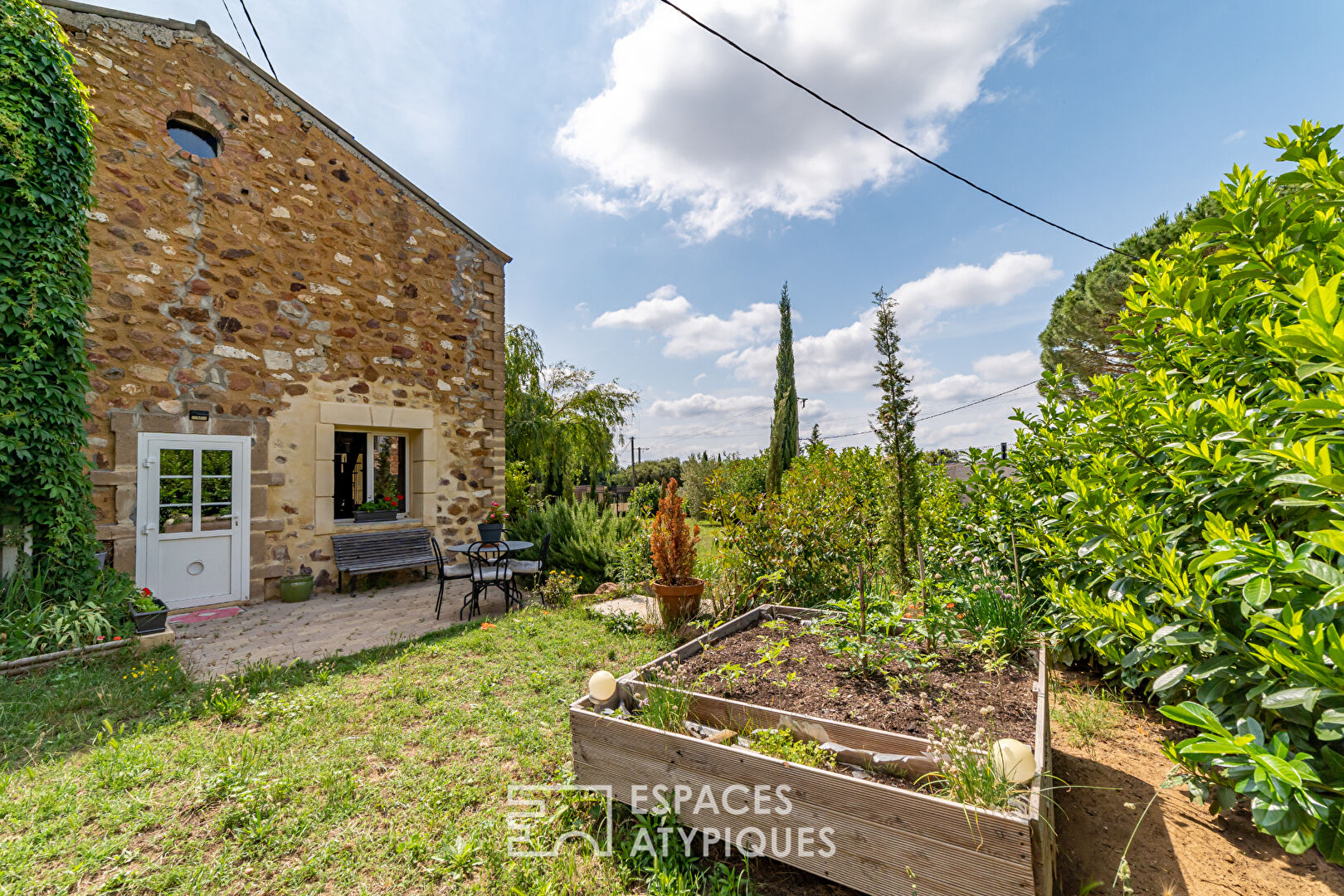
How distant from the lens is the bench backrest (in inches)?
259

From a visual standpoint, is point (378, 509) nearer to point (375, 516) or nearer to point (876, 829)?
point (375, 516)

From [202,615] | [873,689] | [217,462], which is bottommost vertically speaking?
[202,615]

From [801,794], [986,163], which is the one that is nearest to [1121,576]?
[801,794]

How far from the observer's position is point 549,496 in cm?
1203

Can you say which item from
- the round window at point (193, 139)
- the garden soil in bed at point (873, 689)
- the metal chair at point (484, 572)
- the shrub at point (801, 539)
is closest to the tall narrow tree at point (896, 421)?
the shrub at point (801, 539)

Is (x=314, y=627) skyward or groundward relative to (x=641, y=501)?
groundward

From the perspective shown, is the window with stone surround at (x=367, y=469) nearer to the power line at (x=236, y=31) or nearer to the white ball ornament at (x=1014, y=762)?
the power line at (x=236, y=31)

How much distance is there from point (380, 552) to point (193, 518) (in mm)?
1908

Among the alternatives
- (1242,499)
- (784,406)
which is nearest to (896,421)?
(1242,499)

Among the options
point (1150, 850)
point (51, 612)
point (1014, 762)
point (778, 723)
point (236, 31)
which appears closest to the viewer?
point (1014, 762)

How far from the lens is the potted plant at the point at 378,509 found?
23.4ft

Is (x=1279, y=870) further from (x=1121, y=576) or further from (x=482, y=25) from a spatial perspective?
(x=482, y=25)

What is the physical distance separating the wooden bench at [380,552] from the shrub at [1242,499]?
276 inches

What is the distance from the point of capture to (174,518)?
556 cm
